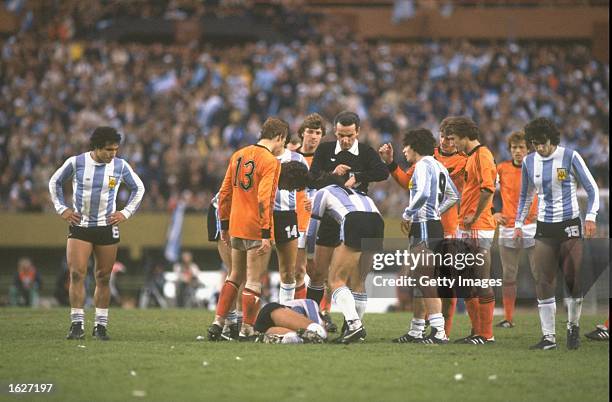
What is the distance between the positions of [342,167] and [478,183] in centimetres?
168

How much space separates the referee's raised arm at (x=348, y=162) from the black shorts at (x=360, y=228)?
0.40 meters

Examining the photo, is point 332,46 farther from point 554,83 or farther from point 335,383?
point 335,383

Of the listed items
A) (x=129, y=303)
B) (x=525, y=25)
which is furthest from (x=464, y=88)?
(x=129, y=303)

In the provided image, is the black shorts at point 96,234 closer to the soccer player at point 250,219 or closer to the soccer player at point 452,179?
the soccer player at point 250,219

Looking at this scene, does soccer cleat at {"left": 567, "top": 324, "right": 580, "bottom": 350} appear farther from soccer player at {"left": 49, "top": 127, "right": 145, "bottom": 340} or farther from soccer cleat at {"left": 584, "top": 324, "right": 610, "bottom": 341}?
soccer player at {"left": 49, "top": 127, "right": 145, "bottom": 340}

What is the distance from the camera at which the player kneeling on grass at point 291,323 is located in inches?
380

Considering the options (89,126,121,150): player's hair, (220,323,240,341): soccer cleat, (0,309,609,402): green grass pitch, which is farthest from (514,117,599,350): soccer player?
(89,126,121,150): player's hair

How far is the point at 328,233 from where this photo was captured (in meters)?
10.4

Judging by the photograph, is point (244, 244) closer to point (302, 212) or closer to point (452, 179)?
point (302, 212)

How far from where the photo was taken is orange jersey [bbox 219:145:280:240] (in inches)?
382

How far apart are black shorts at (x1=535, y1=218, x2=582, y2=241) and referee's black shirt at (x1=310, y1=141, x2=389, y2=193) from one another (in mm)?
1738

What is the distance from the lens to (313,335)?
9.66m

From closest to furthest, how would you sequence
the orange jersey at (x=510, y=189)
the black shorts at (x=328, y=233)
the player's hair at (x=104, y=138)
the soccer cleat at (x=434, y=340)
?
1. the soccer cleat at (x=434, y=340)
2. the player's hair at (x=104, y=138)
3. the black shorts at (x=328, y=233)
4. the orange jersey at (x=510, y=189)

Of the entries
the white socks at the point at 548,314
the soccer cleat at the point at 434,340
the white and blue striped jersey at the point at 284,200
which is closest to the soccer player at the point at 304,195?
the white and blue striped jersey at the point at 284,200
